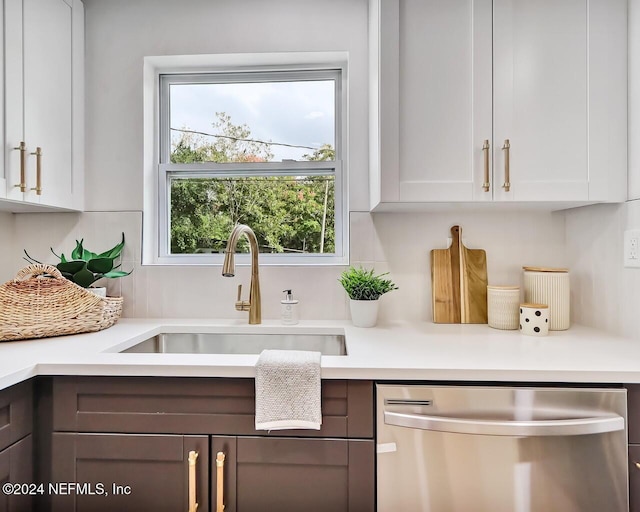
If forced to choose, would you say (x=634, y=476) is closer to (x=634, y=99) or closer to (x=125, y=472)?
(x=634, y=99)

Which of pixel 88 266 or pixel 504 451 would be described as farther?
pixel 88 266

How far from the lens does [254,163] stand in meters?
1.84

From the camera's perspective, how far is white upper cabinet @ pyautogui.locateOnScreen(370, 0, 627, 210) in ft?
4.41

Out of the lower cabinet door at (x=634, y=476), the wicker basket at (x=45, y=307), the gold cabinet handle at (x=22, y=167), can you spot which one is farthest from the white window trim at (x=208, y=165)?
the lower cabinet door at (x=634, y=476)

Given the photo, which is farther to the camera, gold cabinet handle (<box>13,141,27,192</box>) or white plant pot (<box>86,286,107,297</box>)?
white plant pot (<box>86,286,107,297</box>)

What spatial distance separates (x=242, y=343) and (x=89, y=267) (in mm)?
711

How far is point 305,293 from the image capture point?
1.72m

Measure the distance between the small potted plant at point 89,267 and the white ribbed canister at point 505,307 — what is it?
5.16ft

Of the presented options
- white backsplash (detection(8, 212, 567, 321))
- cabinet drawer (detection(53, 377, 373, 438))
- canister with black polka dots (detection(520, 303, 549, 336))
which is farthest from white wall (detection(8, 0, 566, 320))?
cabinet drawer (detection(53, 377, 373, 438))

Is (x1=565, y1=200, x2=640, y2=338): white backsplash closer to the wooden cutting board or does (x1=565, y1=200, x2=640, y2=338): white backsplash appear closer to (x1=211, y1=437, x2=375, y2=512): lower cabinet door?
the wooden cutting board

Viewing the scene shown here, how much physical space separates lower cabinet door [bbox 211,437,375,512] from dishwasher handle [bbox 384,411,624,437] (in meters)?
0.18

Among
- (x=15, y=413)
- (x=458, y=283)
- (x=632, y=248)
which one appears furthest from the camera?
(x=458, y=283)

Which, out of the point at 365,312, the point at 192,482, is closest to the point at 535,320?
the point at 365,312

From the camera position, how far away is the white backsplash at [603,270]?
4.38 feet
